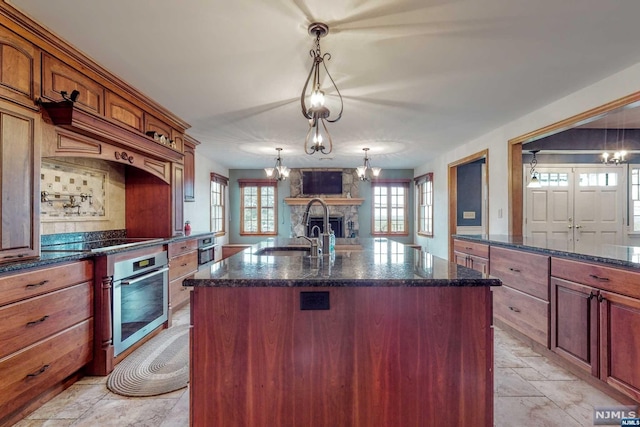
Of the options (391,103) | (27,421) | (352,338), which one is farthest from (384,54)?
(27,421)

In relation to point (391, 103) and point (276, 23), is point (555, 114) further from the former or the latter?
point (276, 23)

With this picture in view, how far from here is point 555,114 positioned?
123 inches

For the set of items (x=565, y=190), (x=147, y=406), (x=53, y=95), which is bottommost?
(x=147, y=406)

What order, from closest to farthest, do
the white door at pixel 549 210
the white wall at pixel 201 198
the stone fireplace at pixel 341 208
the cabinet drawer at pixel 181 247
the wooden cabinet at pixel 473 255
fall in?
the wooden cabinet at pixel 473 255 → the cabinet drawer at pixel 181 247 → the white door at pixel 549 210 → the white wall at pixel 201 198 → the stone fireplace at pixel 341 208

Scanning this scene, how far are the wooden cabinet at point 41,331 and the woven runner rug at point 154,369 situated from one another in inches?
12.2

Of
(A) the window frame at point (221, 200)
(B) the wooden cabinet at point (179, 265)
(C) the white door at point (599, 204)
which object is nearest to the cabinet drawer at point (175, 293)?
(B) the wooden cabinet at point (179, 265)

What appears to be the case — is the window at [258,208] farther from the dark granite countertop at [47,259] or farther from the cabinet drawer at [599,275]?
the cabinet drawer at [599,275]

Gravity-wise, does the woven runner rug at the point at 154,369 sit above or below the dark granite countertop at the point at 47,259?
below

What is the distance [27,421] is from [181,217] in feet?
8.08

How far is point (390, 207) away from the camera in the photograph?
26.1 feet

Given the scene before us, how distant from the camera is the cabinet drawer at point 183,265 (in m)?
3.48

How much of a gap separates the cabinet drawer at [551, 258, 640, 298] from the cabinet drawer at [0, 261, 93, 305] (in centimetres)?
356

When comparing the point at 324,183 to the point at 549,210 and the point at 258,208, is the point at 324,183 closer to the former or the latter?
the point at 258,208

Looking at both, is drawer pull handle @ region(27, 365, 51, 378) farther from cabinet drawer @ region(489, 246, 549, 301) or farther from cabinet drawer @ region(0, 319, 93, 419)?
cabinet drawer @ region(489, 246, 549, 301)
